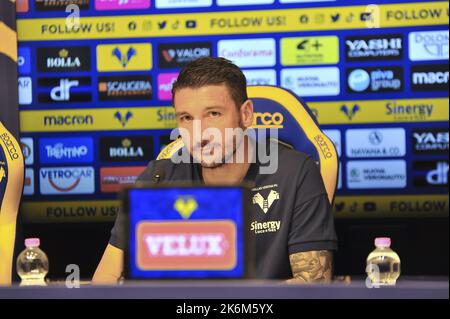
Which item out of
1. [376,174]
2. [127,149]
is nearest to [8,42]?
[127,149]

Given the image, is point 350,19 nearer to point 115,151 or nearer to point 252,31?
point 252,31

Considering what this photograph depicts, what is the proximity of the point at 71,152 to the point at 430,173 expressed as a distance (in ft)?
6.00

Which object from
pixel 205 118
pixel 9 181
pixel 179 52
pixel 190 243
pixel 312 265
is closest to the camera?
pixel 190 243

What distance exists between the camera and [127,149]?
4.43m

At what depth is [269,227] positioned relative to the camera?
96.4 inches

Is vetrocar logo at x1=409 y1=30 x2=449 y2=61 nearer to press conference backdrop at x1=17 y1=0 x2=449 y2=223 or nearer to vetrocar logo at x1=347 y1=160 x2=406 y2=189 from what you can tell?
press conference backdrop at x1=17 y1=0 x2=449 y2=223

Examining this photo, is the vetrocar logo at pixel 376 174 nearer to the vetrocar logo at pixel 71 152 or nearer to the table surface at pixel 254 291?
the vetrocar logo at pixel 71 152

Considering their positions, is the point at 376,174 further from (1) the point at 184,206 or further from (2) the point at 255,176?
(1) the point at 184,206

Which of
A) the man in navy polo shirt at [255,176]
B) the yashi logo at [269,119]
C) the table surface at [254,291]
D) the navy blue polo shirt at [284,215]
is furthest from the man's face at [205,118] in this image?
the table surface at [254,291]

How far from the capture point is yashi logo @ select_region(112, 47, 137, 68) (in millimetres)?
4418

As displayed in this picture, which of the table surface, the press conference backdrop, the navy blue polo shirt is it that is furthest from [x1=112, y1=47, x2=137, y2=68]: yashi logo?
the table surface

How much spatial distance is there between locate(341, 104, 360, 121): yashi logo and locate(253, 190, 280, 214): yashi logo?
74.0 inches

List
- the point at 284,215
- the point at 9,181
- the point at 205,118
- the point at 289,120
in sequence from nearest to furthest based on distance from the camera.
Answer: the point at 205,118, the point at 284,215, the point at 289,120, the point at 9,181
